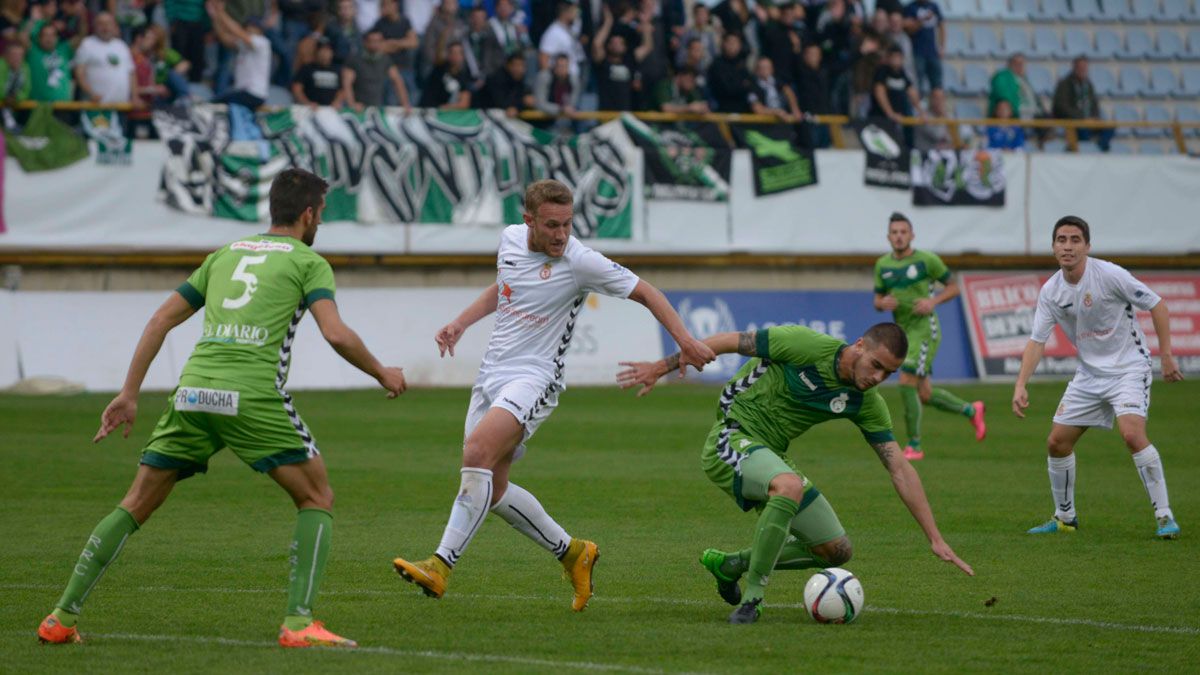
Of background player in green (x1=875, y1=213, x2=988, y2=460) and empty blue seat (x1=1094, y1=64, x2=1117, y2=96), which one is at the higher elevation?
empty blue seat (x1=1094, y1=64, x2=1117, y2=96)

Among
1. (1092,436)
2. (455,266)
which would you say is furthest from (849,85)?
(1092,436)

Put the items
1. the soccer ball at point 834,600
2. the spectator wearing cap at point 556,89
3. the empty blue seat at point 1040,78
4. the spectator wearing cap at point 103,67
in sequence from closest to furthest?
the soccer ball at point 834,600 < the spectator wearing cap at point 103,67 < the spectator wearing cap at point 556,89 < the empty blue seat at point 1040,78

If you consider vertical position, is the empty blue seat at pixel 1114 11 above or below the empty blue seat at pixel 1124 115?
above

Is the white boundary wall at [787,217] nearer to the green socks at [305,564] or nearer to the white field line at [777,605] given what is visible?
the white field line at [777,605]

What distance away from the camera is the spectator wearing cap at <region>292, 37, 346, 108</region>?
24.2 m

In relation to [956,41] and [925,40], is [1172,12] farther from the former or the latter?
[925,40]

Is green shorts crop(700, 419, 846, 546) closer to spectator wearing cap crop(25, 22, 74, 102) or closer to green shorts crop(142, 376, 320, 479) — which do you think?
green shorts crop(142, 376, 320, 479)

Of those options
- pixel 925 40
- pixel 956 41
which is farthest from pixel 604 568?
pixel 956 41

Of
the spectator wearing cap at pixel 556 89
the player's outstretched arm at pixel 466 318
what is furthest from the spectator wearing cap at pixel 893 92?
the player's outstretched arm at pixel 466 318

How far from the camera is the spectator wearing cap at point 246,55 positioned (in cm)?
2328

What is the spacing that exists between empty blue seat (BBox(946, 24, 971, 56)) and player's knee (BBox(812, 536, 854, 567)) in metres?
25.2

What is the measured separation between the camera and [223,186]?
23.1m

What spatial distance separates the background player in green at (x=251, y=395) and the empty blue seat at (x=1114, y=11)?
2953 cm

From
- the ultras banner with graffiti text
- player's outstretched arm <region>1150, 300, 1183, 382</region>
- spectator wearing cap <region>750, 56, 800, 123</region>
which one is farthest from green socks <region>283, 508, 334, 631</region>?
spectator wearing cap <region>750, 56, 800, 123</region>
